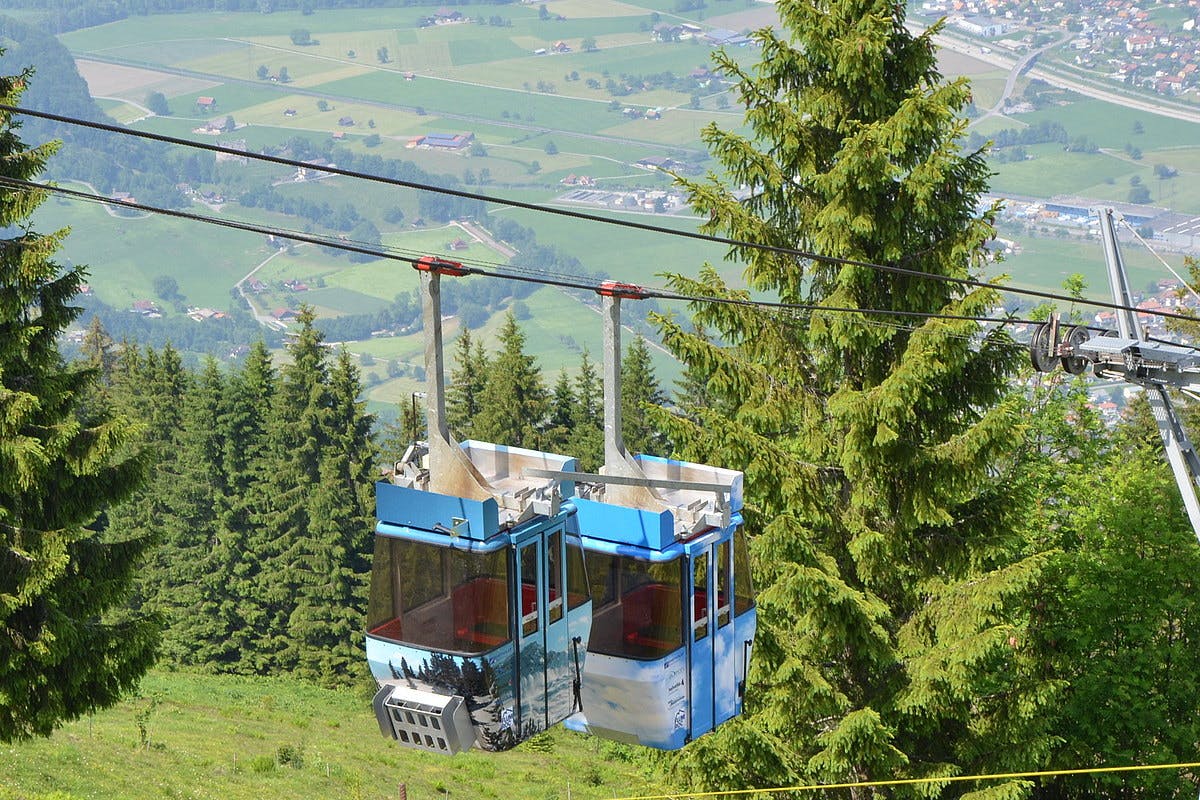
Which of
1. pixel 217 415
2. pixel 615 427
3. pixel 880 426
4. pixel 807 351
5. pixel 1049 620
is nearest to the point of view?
pixel 615 427

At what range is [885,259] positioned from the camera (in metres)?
18.4

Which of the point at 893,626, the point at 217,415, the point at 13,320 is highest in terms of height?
the point at 13,320

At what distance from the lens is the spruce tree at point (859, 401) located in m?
17.9

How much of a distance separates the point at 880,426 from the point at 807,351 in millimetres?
1775

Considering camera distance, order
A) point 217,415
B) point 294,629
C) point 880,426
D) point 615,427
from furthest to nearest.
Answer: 1. point 217,415
2. point 294,629
3. point 880,426
4. point 615,427

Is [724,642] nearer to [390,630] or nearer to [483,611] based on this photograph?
[483,611]

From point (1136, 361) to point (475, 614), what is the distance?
22.4 feet

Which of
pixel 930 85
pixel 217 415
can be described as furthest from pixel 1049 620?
pixel 217 415

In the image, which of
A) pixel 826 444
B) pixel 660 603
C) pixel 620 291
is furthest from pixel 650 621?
pixel 826 444

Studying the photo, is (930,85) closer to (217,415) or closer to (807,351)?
(807,351)

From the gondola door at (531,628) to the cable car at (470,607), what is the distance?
11 millimetres

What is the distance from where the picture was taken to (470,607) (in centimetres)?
1330

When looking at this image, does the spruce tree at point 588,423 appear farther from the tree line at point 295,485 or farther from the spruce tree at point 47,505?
the spruce tree at point 47,505

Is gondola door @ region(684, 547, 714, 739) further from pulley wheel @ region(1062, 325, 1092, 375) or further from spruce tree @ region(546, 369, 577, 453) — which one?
spruce tree @ region(546, 369, 577, 453)
